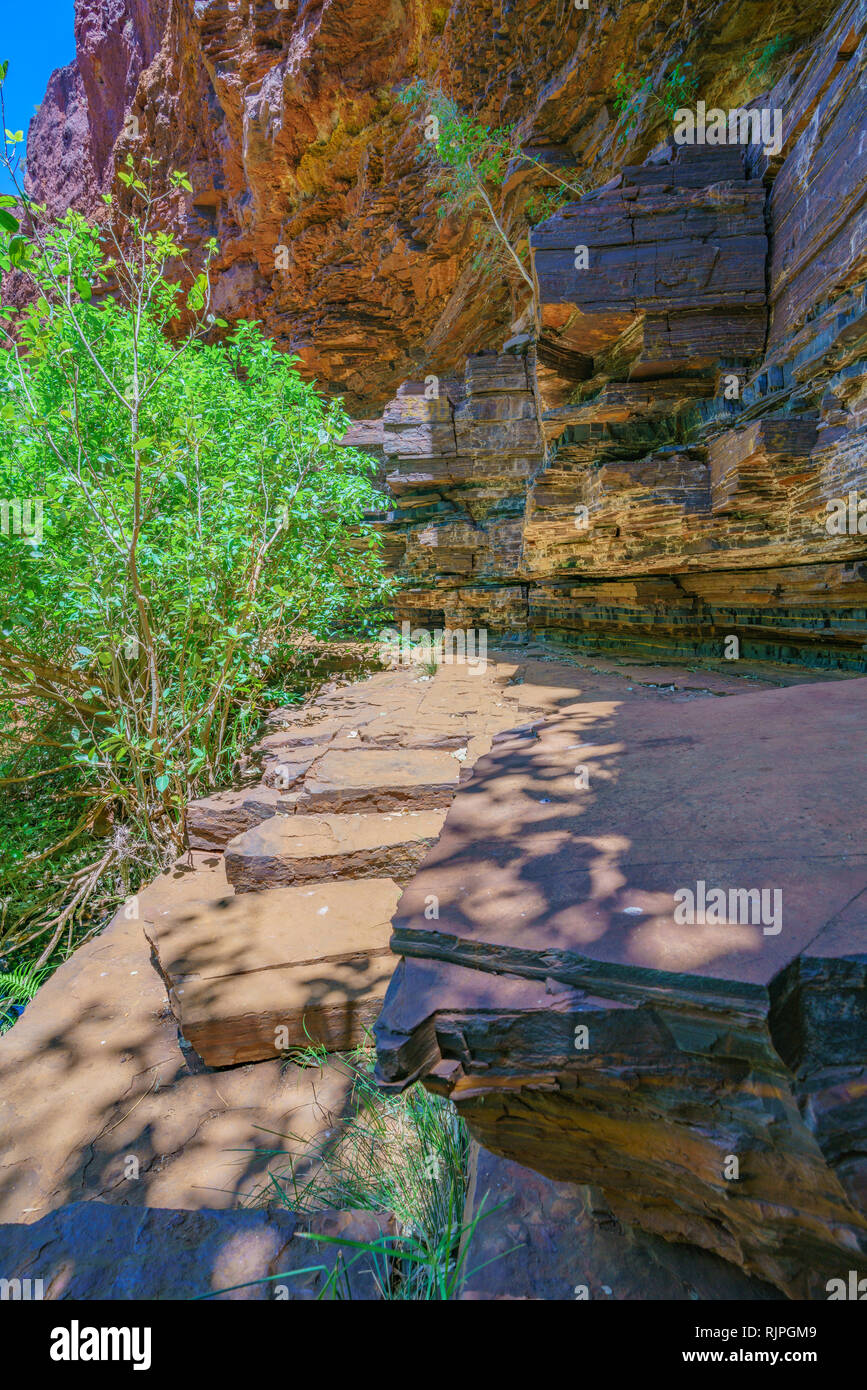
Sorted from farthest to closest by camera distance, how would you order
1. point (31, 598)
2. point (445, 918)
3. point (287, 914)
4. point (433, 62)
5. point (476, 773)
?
point (433, 62), point (31, 598), point (287, 914), point (476, 773), point (445, 918)

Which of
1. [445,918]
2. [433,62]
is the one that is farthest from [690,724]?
[433,62]

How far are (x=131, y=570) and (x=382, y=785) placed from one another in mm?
1976

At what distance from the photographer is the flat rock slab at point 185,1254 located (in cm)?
148

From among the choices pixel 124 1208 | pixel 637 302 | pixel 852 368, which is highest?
pixel 637 302

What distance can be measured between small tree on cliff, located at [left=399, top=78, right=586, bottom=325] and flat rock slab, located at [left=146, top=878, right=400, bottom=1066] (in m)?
7.96

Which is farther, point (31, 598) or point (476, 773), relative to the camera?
point (31, 598)

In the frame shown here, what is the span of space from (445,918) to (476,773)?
3.25 feet

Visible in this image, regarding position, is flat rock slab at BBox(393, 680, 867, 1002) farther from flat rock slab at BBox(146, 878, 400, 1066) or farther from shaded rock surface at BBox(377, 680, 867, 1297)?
flat rock slab at BBox(146, 878, 400, 1066)

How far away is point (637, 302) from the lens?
196 inches

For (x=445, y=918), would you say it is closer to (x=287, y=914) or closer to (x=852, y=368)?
(x=287, y=914)

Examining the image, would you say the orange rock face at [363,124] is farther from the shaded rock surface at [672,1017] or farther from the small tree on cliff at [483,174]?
the shaded rock surface at [672,1017]

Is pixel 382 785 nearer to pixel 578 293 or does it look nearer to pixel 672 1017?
pixel 672 1017

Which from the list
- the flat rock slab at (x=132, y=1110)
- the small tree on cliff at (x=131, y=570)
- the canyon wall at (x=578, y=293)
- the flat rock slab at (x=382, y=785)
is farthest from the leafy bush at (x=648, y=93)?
the flat rock slab at (x=132, y=1110)

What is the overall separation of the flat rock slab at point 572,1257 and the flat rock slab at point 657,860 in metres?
0.86
